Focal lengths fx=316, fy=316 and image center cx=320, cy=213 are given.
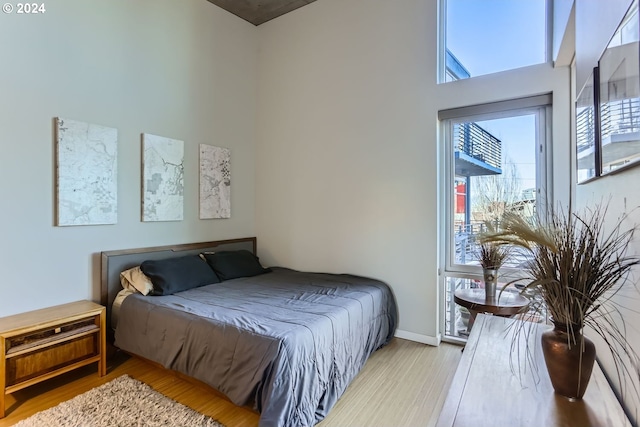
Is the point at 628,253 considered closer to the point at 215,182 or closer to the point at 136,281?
the point at 136,281

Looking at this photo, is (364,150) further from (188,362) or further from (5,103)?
(5,103)

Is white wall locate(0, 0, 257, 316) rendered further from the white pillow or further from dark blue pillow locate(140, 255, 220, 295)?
dark blue pillow locate(140, 255, 220, 295)

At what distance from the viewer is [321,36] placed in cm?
374

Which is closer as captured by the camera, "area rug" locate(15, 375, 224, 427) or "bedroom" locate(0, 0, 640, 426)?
"area rug" locate(15, 375, 224, 427)

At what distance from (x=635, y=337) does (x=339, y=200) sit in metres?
2.80

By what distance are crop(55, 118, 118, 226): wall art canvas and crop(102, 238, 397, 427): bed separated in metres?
0.41

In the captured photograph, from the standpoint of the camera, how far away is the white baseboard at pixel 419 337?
304 cm

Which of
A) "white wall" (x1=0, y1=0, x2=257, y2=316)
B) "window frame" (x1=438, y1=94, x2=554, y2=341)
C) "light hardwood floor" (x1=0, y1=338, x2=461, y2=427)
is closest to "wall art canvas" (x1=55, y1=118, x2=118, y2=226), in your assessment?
"white wall" (x1=0, y1=0, x2=257, y2=316)

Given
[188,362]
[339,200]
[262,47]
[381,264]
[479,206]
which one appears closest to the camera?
[188,362]

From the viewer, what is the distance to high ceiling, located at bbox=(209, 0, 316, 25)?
12.4 feet

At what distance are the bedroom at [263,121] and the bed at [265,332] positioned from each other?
1.20 feet

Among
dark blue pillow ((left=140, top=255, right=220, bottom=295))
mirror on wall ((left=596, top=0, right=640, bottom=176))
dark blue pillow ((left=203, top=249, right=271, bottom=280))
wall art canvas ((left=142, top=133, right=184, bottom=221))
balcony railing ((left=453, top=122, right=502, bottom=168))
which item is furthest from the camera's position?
dark blue pillow ((left=203, top=249, right=271, bottom=280))

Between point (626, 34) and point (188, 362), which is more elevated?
point (626, 34)

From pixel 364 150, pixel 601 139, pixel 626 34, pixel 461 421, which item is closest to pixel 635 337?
pixel 461 421
